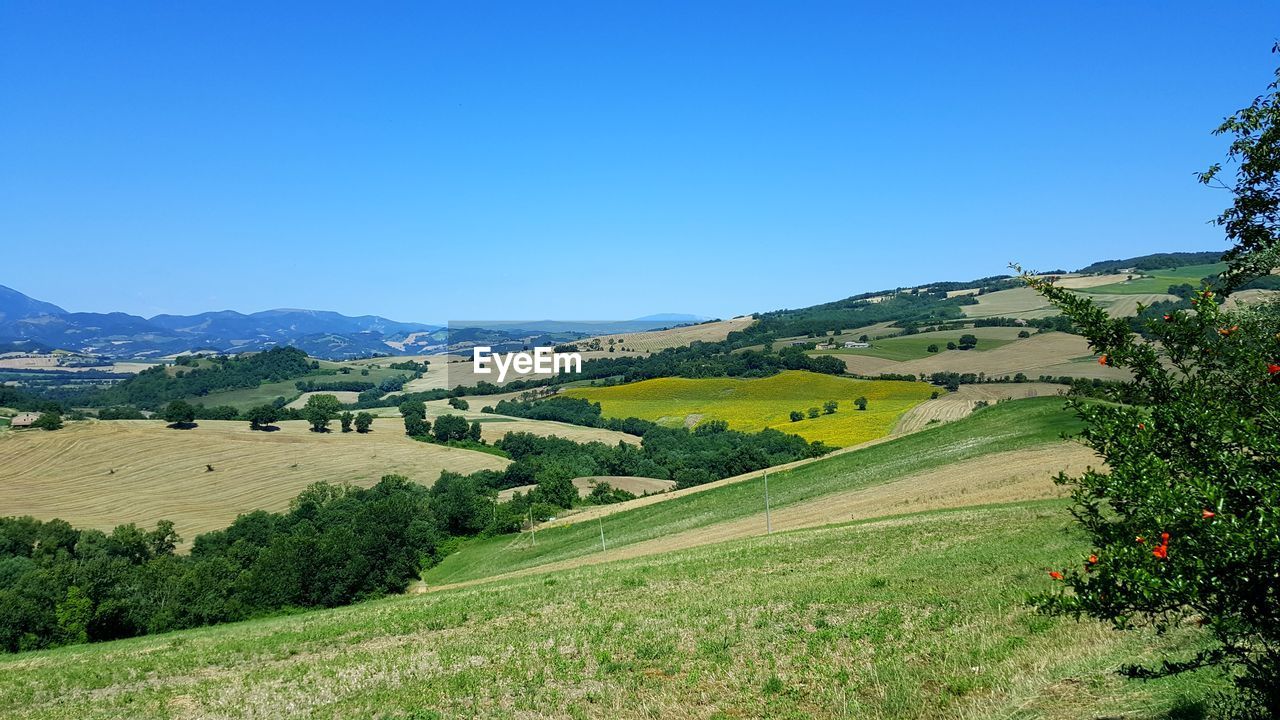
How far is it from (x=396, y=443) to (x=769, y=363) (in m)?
70.2

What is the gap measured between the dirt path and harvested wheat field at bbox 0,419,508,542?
57874 mm

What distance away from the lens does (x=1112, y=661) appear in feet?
39.2

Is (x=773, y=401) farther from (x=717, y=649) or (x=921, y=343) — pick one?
(x=717, y=649)

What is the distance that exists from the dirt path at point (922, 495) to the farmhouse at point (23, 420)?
10133cm

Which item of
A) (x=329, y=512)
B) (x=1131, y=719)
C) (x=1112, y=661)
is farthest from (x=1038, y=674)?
(x=329, y=512)

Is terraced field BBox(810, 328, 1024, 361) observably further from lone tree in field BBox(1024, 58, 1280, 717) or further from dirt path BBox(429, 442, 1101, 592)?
lone tree in field BBox(1024, 58, 1280, 717)

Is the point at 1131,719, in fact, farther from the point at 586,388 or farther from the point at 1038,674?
the point at 586,388

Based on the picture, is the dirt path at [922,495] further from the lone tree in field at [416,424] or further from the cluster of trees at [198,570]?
the lone tree in field at [416,424]

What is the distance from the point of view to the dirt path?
37.3 metres

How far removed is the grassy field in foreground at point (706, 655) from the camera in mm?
12367

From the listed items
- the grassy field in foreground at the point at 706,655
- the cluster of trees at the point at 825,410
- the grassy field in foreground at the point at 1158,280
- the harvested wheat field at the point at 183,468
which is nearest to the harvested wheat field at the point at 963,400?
the cluster of trees at the point at 825,410

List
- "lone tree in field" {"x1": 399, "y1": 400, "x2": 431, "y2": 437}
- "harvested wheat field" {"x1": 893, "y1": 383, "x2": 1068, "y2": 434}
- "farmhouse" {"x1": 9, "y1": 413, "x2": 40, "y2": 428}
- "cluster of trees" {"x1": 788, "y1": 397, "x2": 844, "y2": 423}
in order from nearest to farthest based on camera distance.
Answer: "harvested wheat field" {"x1": 893, "y1": 383, "x2": 1068, "y2": 434} < "cluster of trees" {"x1": 788, "y1": 397, "x2": 844, "y2": 423} < "farmhouse" {"x1": 9, "y1": 413, "x2": 40, "y2": 428} < "lone tree in field" {"x1": 399, "y1": 400, "x2": 431, "y2": 437}

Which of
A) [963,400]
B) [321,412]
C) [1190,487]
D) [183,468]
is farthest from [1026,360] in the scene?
[1190,487]

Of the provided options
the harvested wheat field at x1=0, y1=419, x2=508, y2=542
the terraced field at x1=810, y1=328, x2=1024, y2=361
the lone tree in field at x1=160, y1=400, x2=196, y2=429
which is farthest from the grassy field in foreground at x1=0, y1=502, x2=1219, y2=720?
the terraced field at x1=810, y1=328, x2=1024, y2=361
